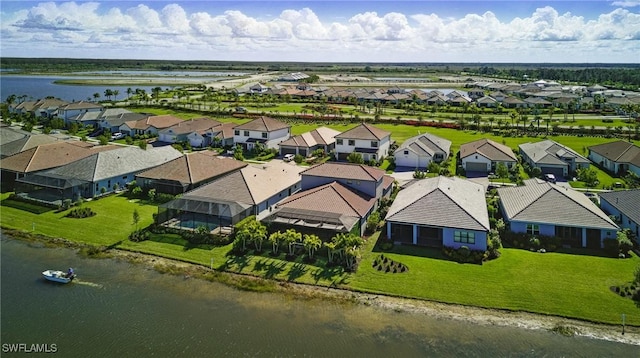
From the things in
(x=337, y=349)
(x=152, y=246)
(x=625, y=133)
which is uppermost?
(x=625, y=133)

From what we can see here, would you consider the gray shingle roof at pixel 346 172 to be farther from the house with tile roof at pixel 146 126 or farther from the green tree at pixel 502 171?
the house with tile roof at pixel 146 126

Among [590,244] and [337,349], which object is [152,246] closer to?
[337,349]

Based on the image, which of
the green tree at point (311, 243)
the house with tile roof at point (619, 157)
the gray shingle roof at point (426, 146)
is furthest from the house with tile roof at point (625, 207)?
the green tree at point (311, 243)

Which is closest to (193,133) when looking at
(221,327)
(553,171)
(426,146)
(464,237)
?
(426,146)

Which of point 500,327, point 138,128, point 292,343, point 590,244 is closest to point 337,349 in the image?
point 292,343

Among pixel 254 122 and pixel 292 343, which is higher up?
pixel 254 122

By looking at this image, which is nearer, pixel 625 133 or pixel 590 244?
pixel 590 244
